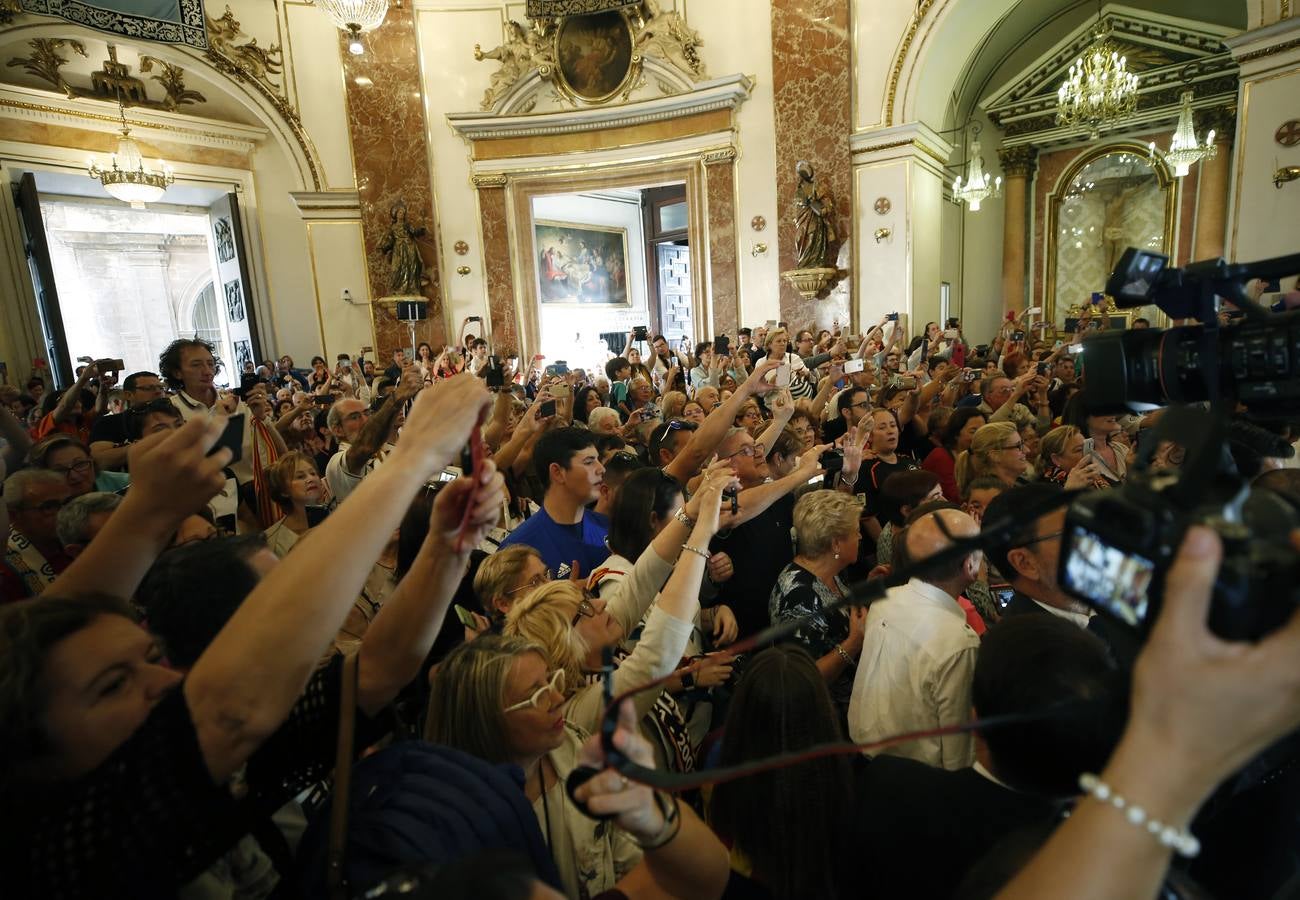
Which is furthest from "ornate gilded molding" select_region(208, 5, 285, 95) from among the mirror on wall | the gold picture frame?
the mirror on wall

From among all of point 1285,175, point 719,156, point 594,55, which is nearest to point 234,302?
point 594,55

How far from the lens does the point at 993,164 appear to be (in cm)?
1361

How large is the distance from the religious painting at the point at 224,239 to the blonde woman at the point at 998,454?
13.1m

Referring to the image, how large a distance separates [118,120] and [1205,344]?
14860mm

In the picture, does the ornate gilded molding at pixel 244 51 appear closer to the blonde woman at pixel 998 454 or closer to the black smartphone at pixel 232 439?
the blonde woman at pixel 998 454

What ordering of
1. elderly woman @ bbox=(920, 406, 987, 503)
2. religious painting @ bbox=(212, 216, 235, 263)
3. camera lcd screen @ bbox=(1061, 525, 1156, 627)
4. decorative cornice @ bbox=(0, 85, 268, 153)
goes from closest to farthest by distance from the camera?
camera lcd screen @ bbox=(1061, 525, 1156, 627)
elderly woman @ bbox=(920, 406, 987, 503)
decorative cornice @ bbox=(0, 85, 268, 153)
religious painting @ bbox=(212, 216, 235, 263)

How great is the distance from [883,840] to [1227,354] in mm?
1019

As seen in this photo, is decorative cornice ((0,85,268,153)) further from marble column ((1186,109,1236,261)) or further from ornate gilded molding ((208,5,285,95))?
marble column ((1186,109,1236,261))

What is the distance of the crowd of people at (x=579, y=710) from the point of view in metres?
0.73

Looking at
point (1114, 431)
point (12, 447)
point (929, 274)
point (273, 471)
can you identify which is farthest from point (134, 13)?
point (1114, 431)

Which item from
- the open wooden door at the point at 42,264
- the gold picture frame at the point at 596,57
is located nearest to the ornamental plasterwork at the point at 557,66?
the gold picture frame at the point at 596,57

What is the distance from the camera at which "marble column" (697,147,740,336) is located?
1114cm

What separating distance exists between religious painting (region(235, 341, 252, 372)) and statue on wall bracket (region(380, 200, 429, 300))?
2.91 m

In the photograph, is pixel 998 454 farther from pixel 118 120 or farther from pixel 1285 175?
pixel 118 120
